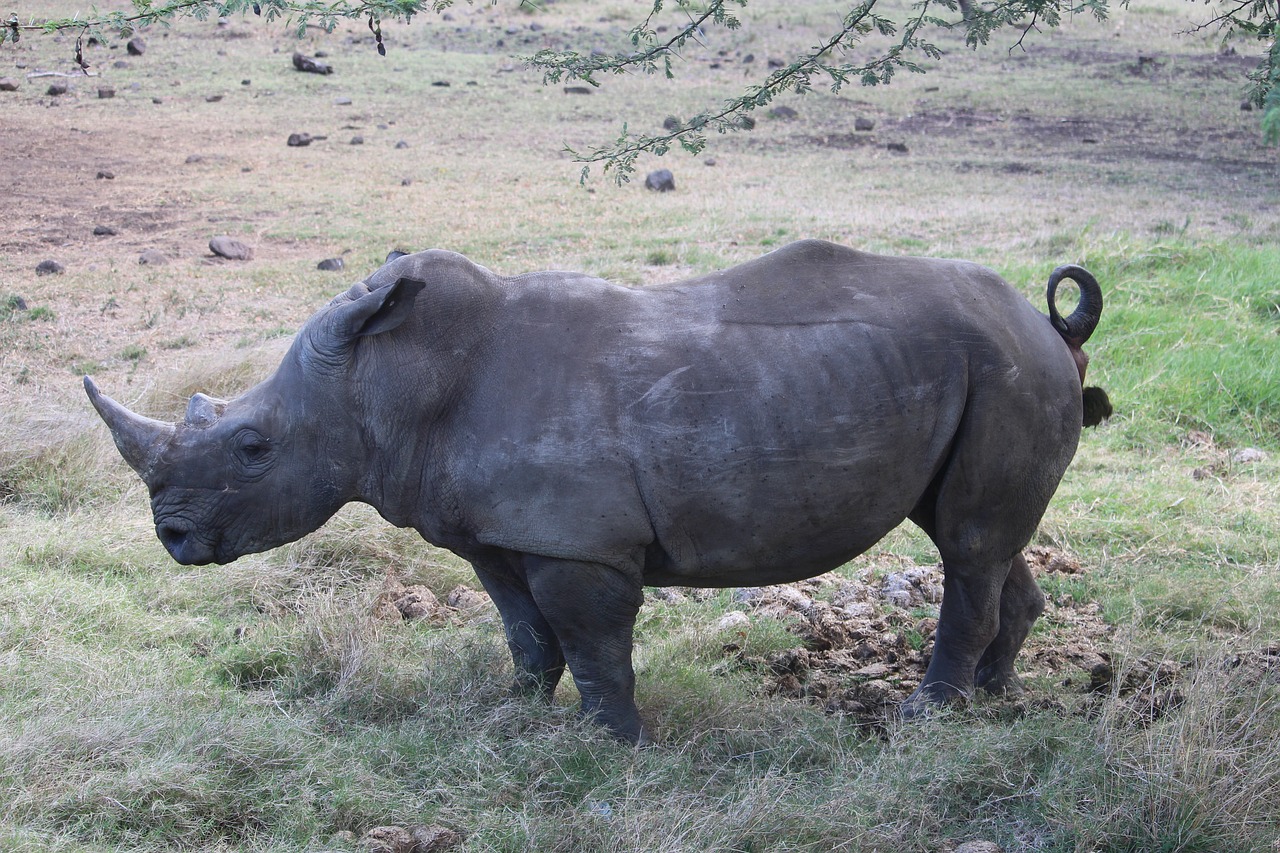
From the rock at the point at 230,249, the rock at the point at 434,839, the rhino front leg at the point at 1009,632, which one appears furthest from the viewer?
the rock at the point at 230,249

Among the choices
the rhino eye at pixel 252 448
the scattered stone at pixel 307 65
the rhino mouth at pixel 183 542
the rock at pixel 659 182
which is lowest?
the rock at pixel 659 182

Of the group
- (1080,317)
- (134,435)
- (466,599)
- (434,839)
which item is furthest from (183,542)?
(1080,317)

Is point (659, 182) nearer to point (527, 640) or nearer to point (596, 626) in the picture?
point (527, 640)

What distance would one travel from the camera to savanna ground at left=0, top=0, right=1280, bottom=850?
3527 mm

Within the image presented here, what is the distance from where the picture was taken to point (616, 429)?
3.82 meters

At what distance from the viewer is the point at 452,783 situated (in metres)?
3.76

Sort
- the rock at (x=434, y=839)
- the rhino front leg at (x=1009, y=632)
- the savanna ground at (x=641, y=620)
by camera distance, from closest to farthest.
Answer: the rock at (x=434, y=839) → the savanna ground at (x=641, y=620) → the rhino front leg at (x=1009, y=632)

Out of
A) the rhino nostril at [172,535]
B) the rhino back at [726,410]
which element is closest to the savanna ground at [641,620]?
the rhino nostril at [172,535]

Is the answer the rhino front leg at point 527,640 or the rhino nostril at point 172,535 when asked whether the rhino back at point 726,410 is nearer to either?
the rhino front leg at point 527,640

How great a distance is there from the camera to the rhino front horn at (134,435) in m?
3.95

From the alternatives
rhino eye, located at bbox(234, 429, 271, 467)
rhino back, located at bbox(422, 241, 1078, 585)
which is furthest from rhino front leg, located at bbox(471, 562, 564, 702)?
rhino eye, located at bbox(234, 429, 271, 467)

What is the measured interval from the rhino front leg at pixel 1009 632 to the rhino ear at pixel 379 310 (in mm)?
2418

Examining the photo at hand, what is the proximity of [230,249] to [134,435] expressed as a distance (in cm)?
776

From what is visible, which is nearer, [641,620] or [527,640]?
Result: [527,640]
